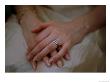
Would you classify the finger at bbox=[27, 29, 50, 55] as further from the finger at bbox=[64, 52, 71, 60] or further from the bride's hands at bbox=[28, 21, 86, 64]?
the finger at bbox=[64, 52, 71, 60]

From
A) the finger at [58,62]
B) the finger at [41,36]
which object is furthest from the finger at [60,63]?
the finger at [41,36]

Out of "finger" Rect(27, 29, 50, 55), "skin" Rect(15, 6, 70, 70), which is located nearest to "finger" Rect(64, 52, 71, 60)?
"skin" Rect(15, 6, 70, 70)

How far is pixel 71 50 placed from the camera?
0.92 meters

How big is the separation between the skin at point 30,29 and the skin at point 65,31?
0.04 ft

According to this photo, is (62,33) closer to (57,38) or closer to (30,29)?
(57,38)

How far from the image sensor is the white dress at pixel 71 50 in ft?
3.01

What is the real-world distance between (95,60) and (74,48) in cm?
11

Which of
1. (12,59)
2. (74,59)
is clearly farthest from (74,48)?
(12,59)

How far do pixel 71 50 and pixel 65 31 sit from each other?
0.30ft

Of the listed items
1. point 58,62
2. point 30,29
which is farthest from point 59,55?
point 30,29

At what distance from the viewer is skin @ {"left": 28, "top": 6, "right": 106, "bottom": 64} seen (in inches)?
35.6
